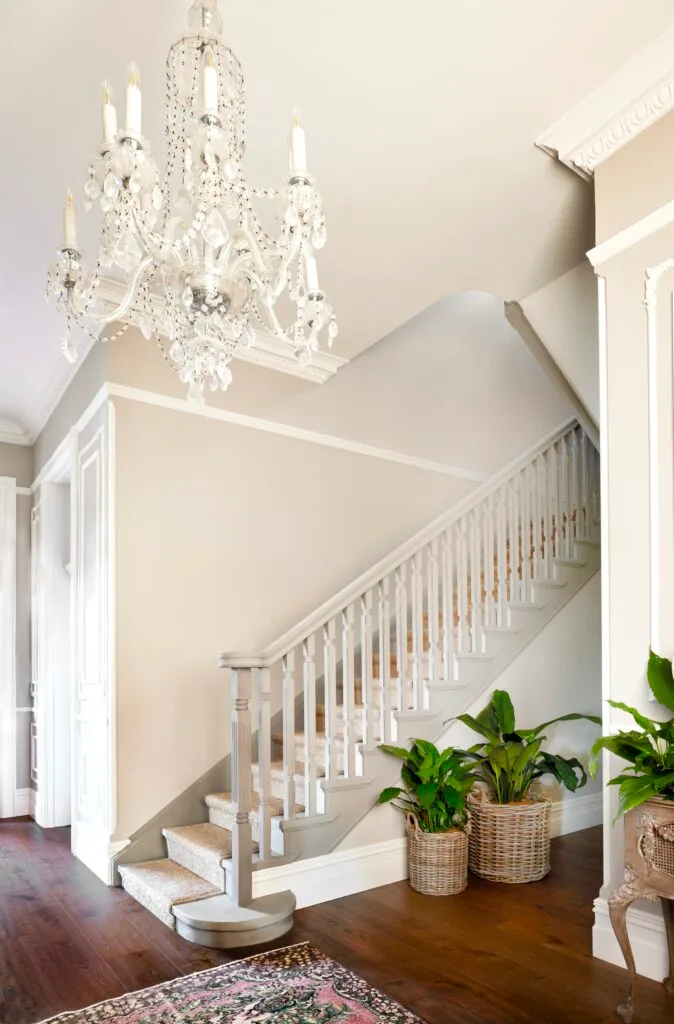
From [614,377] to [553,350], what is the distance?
112 centimetres

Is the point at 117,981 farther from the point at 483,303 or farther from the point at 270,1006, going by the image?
the point at 483,303

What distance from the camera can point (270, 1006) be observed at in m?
2.56

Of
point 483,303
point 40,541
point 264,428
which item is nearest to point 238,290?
point 264,428

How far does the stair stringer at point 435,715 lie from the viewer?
3672mm

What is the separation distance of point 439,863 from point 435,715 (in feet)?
2.42

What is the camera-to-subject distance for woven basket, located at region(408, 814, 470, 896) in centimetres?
368

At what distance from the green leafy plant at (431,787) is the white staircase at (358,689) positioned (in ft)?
0.33

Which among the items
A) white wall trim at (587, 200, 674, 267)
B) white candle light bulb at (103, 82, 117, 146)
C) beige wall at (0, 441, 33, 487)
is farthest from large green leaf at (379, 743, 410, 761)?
beige wall at (0, 441, 33, 487)

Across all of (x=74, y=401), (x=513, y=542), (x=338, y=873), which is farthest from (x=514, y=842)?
(x=74, y=401)

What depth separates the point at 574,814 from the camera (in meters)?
4.70

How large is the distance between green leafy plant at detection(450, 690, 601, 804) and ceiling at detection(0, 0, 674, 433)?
224cm

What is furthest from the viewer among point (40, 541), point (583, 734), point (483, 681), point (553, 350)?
point (40, 541)

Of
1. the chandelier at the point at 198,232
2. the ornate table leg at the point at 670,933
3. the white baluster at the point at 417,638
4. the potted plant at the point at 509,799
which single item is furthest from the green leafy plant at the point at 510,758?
the chandelier at the point at 198,232

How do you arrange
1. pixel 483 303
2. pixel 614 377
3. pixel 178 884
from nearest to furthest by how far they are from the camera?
1. pixel 614 377
2. pixel 178 884
3. pixel 483 303
